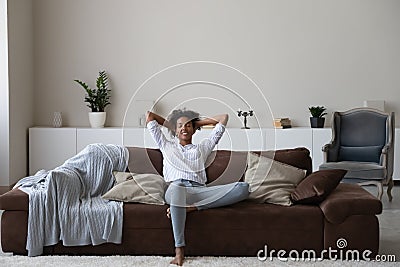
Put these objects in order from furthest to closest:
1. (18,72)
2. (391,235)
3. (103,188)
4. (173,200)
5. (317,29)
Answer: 1. (317,29)
2. (18,72)
3. (391,235)
4. (103,188)
5. (173,200)

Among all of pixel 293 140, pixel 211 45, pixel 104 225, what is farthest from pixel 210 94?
pixel 104 225

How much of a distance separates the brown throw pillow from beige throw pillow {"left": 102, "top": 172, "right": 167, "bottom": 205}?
901 mm

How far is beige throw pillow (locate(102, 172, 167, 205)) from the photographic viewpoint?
4.44m

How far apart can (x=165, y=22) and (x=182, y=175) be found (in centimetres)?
379

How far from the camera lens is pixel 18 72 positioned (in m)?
7.31

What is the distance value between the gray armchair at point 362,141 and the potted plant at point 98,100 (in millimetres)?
2611

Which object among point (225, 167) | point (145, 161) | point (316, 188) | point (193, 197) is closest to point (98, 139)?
point (145, 161)

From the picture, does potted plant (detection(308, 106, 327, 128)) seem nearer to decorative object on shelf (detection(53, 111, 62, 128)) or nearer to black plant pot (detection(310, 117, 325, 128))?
black plant pot (detection(310, 117, 325, 128))

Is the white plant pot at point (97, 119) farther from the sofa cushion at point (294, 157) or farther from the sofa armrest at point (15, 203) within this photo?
the sofa armrest at point (15, 203)

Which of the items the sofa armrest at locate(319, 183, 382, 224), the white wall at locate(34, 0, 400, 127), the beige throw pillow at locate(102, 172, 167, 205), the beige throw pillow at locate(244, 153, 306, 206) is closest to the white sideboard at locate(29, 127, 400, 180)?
the white wall at locate(34, 0, 400, 127)

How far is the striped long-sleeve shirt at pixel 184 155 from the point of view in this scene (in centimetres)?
445

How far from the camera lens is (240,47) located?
7855mm

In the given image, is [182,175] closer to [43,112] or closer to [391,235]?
[391,235]

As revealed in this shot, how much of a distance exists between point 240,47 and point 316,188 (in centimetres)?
371
